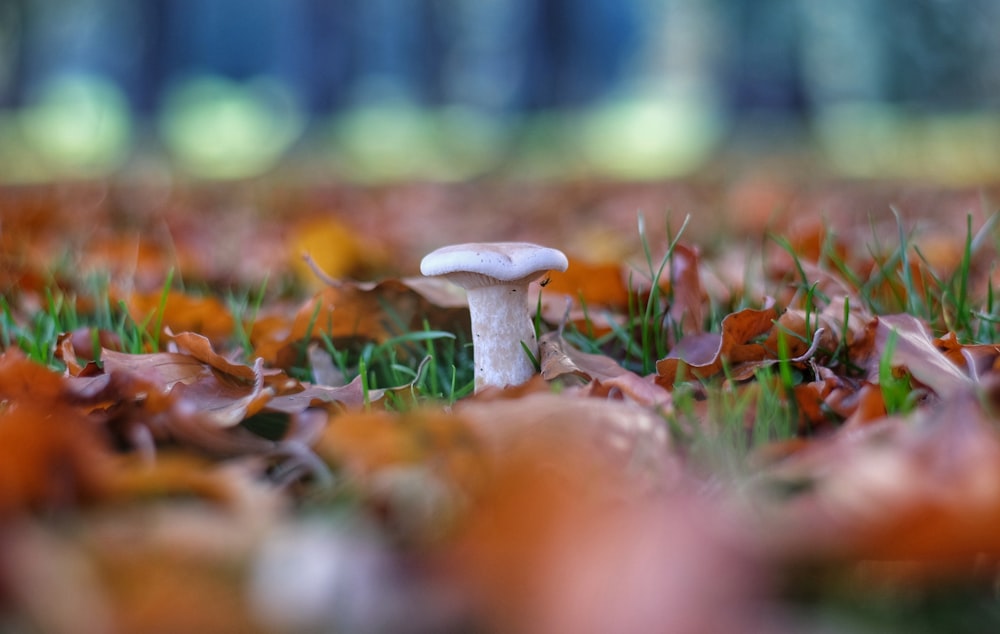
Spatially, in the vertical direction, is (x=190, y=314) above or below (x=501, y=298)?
below

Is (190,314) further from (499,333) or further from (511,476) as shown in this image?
(511,476)

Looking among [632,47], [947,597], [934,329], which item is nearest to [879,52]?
[632,47]

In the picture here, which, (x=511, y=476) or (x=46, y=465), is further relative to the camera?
(x=46, y=465)

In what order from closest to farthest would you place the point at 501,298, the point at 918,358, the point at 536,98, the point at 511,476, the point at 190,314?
the point at 511,476, the point at 918,358, the point at 501,298, the point at 190,314, the point at 536,98

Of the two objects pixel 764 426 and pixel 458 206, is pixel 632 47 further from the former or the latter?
pixel 764 426

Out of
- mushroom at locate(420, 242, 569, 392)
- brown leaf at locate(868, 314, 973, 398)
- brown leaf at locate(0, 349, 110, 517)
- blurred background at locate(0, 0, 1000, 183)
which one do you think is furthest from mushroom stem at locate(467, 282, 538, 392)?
blurred background at locate(0, 0, 1000, 183)

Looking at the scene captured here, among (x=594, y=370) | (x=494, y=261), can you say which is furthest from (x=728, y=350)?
(x=494, y=261)

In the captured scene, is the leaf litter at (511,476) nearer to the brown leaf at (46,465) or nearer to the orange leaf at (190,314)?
the brown leaf at (46,465)
